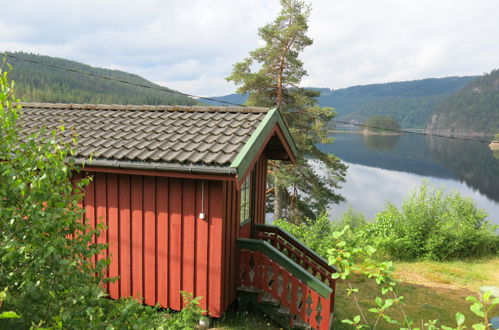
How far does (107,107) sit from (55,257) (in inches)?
268

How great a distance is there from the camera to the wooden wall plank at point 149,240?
6.40 metres

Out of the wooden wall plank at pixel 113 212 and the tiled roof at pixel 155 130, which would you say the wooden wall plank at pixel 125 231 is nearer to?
the wooden wall plank at pixel 113 212

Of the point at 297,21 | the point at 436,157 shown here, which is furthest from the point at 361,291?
the point at 436,157

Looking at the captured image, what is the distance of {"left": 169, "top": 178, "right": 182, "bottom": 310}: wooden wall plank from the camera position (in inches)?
246

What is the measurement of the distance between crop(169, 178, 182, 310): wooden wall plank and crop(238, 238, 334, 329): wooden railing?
117 centimetres

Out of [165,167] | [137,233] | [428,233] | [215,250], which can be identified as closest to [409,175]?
[428,233]

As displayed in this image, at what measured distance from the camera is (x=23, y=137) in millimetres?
7211

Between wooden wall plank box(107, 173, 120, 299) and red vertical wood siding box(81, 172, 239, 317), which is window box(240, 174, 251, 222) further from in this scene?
wooden wall plank box(107, 173, 120, 299)

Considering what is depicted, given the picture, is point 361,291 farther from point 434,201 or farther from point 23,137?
point 23,137

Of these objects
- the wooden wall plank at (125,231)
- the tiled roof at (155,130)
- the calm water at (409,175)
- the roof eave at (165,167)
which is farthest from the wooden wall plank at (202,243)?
the calm water at (409,175)

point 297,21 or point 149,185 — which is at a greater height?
point 297,21

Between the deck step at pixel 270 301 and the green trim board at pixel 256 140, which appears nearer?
the green trim board at pixel 256 140

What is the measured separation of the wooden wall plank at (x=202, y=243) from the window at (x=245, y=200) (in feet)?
4.44

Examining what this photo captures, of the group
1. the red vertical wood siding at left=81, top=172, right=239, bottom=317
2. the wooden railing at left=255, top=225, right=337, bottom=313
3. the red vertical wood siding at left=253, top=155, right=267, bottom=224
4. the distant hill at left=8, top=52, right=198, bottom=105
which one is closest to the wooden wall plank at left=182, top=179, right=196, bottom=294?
the red vertical wood siding at left=81, top=172, right=239, bottom=317
